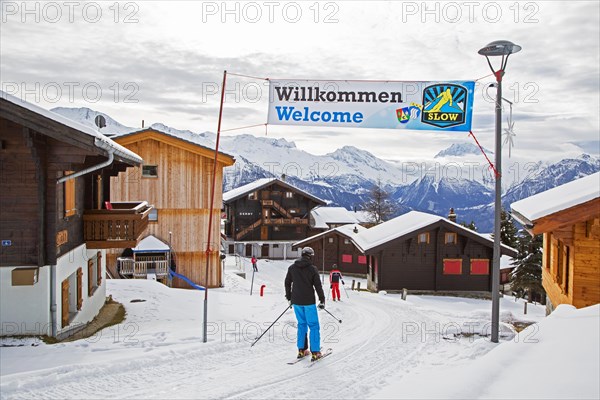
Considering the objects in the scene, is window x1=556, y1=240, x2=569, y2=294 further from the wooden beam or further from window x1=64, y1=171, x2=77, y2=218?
window x1=64, y1=171, x2=77, y2=218

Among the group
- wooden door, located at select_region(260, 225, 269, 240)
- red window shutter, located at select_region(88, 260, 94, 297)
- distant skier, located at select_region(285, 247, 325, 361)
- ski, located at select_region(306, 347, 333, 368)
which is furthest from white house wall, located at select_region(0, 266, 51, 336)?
wooden door, located at select_region(260, 225, 269, 240)

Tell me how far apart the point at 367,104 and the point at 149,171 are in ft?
64.4

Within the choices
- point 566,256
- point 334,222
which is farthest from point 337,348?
point 334,222

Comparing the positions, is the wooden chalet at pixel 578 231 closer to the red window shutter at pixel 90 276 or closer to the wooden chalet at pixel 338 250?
the red window shutter at pixel 90 276

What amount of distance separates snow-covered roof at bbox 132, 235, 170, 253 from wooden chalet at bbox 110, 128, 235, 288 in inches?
16.0

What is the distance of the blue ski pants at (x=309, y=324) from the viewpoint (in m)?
8.56

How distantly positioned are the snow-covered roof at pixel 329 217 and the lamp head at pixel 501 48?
52.6 meters

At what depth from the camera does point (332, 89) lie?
34.3ft

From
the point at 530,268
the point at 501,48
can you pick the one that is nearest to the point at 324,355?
the point at 501,48

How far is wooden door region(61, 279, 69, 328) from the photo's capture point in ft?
37.1

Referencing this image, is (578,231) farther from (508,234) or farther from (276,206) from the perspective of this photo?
(276,206)

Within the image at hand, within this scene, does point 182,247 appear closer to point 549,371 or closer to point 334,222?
point 549,371

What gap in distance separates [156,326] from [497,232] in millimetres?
7811

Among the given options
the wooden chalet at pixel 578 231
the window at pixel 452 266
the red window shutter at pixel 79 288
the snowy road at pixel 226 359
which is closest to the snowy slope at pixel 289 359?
the snowy road at pixel 226 359
